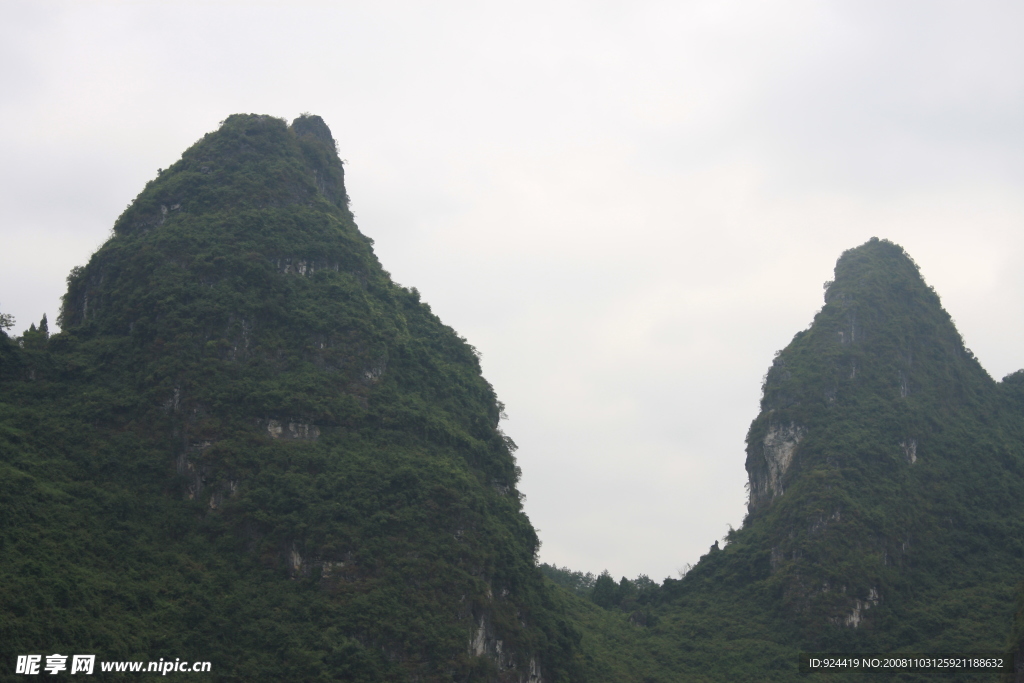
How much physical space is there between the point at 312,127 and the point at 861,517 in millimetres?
48388

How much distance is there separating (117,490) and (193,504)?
143 inches

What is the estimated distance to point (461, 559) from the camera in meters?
51.6

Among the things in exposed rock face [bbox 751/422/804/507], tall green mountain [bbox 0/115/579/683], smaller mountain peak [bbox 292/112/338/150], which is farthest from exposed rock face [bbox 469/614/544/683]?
smaller mountain peak [bbox 292/112/338/150]

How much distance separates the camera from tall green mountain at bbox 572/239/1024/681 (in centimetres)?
6438

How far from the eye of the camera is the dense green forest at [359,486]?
46562 millimetres

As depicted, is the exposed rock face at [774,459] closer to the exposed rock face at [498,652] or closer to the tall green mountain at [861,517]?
the tall green mountain at [861,517]

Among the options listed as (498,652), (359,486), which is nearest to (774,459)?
(498,652)

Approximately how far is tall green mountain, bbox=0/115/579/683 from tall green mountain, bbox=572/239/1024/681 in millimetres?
14632

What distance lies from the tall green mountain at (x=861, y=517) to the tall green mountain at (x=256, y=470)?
48.0 feet

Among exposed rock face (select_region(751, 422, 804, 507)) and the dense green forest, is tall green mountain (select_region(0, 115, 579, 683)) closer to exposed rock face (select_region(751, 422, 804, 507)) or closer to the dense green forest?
the dense green forest

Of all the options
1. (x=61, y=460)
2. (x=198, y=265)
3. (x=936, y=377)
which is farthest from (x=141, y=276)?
(x=936, y=377)

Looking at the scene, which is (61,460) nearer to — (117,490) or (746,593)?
(117,490)

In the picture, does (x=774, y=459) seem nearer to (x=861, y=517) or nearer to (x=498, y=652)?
(x=861, y=517)

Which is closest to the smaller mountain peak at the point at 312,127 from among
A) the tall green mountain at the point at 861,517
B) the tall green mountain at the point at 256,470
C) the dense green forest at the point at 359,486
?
the dense green forest at the point at 359,486
